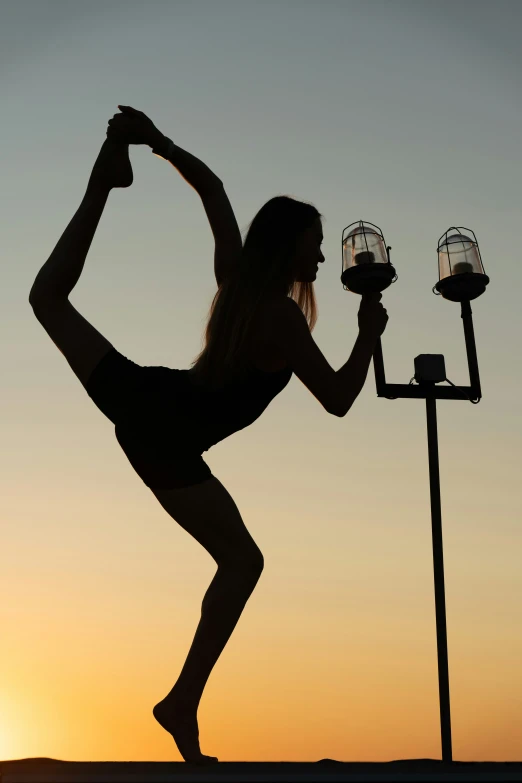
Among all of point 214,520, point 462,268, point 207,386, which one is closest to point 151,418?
point 207,386

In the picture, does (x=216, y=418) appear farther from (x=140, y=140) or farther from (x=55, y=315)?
(x=140, y=140)

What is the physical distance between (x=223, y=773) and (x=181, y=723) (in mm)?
464

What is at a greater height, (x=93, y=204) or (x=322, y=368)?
(x=93, y=204)

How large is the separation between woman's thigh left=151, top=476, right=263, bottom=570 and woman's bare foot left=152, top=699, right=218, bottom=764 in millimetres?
533

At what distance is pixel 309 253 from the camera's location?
11.8ft

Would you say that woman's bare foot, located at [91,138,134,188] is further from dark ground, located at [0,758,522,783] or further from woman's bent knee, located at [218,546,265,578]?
dark ground, located at [0,758,522,783]

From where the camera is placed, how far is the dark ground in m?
2.60

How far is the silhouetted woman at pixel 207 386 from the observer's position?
3.26m

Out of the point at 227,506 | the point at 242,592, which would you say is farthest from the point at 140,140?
the point at 242,592

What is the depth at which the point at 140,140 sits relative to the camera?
3.81 meters

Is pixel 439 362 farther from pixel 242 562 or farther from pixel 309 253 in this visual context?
pixel 242 562

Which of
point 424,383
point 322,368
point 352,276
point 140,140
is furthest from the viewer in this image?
point 424,383

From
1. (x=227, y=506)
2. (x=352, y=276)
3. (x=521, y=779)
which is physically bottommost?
(x=521, y=779)

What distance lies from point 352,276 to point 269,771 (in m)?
2.50
